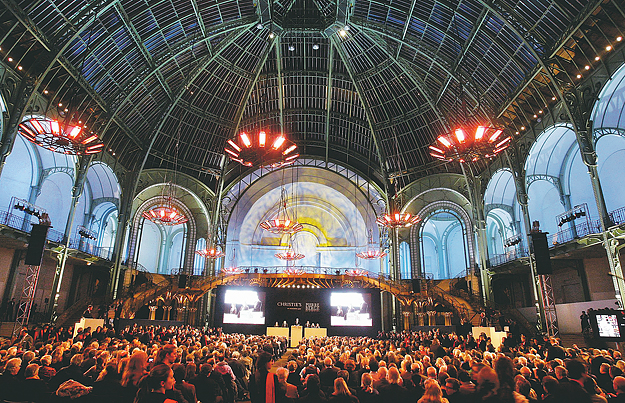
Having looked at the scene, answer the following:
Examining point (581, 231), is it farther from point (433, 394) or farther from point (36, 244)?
point (36, 244)

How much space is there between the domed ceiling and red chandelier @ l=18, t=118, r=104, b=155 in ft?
16.6

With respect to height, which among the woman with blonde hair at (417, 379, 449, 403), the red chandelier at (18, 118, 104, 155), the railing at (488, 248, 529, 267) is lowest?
the woman with blonde hair at (417, 379, 449, 403)

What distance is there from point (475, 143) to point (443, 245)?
2695cm

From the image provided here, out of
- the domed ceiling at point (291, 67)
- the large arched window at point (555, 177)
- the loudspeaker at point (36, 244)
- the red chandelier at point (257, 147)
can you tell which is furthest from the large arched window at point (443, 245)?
the loudspeaker at point (36, 244)

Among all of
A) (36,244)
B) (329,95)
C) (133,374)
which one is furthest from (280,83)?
(133,374)

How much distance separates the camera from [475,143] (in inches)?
720

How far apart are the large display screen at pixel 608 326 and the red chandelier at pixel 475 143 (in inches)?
327

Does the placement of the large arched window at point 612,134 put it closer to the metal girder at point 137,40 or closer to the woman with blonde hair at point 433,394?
the woman with blonde hair at point 433,394

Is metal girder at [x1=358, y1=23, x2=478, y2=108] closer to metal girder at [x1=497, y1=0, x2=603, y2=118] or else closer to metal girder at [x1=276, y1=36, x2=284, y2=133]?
metal girder at [x1=497, y1=0, x2=603, y2=118]

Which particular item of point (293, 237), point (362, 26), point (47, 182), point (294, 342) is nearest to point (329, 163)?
point (293, 237)

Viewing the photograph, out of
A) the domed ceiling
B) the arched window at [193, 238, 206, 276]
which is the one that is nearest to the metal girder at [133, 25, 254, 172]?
the domed ceiling

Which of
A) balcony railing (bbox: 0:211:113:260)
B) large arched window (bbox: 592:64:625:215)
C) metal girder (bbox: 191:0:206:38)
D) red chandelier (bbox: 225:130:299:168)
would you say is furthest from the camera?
balcony railing (bbox: 0:211:113:260)

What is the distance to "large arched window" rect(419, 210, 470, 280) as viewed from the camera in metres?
41.6

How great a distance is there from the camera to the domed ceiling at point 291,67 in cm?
1972
